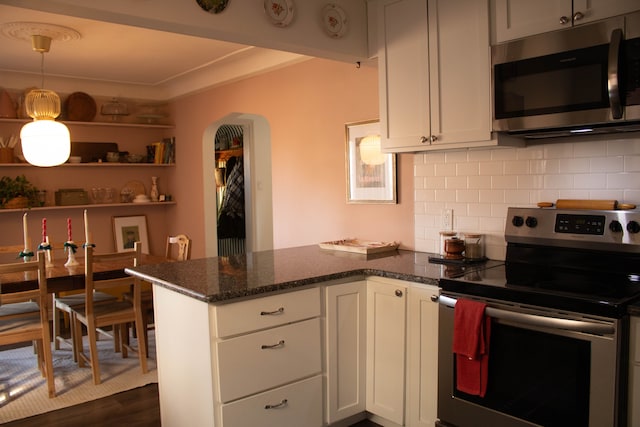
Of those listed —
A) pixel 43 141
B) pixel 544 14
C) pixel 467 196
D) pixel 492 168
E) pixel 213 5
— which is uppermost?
pixel 213 5

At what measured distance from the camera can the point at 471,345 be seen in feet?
7.21

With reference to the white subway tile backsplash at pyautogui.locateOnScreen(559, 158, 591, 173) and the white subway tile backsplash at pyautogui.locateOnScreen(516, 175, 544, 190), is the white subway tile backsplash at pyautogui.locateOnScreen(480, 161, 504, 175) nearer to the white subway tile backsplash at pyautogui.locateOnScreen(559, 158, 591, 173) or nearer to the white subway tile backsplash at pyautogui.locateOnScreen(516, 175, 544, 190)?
the white subway tile backsplash at pyautogui.locateOnScreen(516, 175, 544, 190)

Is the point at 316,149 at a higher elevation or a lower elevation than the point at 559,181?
higher

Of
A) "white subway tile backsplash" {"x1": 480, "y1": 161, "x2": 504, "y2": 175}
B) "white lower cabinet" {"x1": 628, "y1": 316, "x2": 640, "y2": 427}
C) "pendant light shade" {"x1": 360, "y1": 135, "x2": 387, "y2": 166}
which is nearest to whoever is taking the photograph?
"white lower cabinet" {"x1": 628, "y1": 316, "x2": 640, "y2": 427}

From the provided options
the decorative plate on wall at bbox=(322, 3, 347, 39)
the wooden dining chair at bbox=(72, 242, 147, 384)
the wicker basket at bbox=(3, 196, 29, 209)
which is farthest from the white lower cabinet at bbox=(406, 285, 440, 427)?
the wicker basket at bbox=(3, 196, 29, 209)

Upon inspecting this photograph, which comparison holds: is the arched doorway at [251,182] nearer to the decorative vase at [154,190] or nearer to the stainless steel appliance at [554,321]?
the decorative vase at [154,190]

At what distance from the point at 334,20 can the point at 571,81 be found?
137 centimetres

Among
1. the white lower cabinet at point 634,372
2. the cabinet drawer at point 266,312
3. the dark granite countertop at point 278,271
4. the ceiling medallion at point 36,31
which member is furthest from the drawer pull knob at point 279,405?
the ceiling medallion at point 36,31

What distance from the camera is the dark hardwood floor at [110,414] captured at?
2971 mm

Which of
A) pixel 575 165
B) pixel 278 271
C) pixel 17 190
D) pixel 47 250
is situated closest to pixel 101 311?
pixel 47 250

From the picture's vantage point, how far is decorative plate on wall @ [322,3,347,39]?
300 centimetres

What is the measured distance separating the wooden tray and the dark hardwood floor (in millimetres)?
964

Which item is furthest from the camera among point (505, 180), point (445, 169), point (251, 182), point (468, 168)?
point (251, 182)

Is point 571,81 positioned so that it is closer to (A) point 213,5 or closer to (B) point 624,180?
(B) point 624,180
